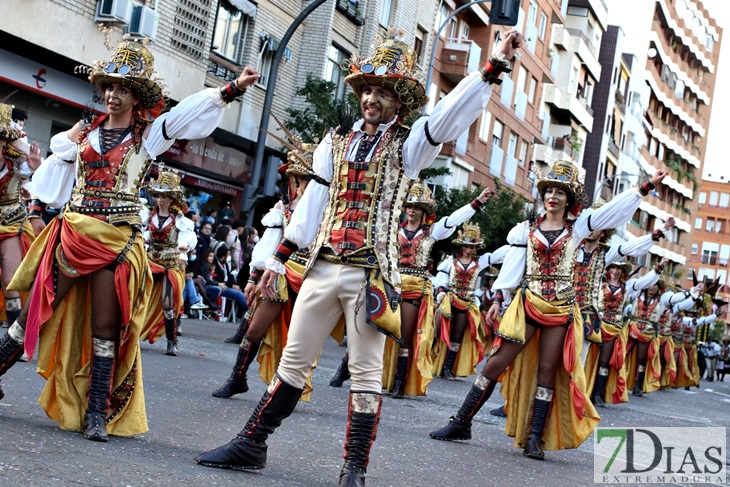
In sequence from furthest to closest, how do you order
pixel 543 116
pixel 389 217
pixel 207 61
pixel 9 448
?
pixel 543 116 < pixel 207 61 < pixel 389 217 < pixel 9 448

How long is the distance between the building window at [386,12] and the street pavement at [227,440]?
22094mm

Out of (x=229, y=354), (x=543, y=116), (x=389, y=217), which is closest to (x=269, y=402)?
(x=389, y=217)

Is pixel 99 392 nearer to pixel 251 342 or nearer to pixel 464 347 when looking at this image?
pixel 251 342

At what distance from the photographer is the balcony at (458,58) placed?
4038 cm

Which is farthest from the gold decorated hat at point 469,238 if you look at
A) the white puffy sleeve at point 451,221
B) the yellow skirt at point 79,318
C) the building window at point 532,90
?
the building window at point 532,90

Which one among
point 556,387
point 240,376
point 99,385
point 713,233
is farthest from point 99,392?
point 713,233

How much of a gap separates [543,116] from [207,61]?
3126cm

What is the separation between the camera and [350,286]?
627cm

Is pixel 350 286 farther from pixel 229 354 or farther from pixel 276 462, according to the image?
pixel 229 354

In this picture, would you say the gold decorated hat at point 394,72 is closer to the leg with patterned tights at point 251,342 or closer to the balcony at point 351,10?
the leg with patterned tights at point 251,342

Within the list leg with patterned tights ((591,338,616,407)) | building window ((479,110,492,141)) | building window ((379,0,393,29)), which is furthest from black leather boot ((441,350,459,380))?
building window ((479,110,492,141))

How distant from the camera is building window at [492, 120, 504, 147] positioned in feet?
155

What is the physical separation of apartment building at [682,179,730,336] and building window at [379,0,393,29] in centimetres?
9680

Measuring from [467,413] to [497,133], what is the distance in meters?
39.2
